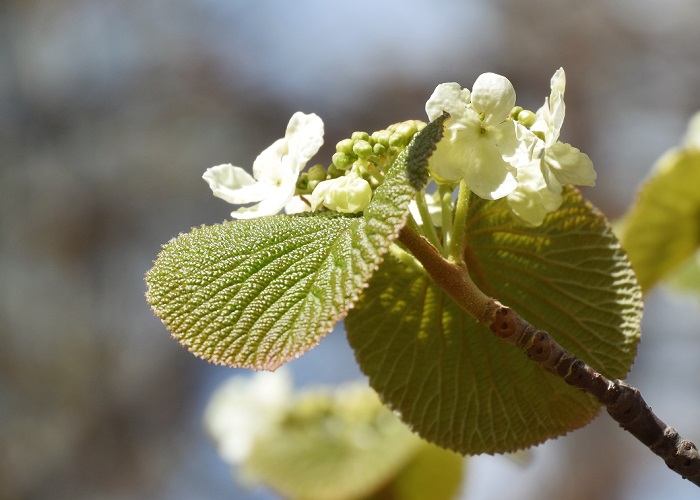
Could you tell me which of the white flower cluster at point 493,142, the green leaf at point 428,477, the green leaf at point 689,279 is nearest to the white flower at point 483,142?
the white flower cluster at point 493,142

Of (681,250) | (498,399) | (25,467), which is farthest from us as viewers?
(25,467)

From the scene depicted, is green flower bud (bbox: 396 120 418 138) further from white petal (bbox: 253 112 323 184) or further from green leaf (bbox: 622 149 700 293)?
green leaf (bbox: 622 149 700 293)

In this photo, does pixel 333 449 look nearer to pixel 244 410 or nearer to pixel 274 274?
pixel 244 410

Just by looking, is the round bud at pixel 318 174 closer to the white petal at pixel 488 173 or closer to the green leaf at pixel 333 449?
the white petal at pixel 488 173

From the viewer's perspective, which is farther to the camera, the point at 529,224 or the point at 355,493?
the point at 355,493

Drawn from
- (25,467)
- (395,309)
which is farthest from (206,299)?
(25,467)

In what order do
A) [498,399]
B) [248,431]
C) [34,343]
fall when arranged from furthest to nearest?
[34,343]
[248,431]
[498,399]

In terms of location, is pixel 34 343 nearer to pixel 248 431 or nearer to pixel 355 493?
pixel 248 431
